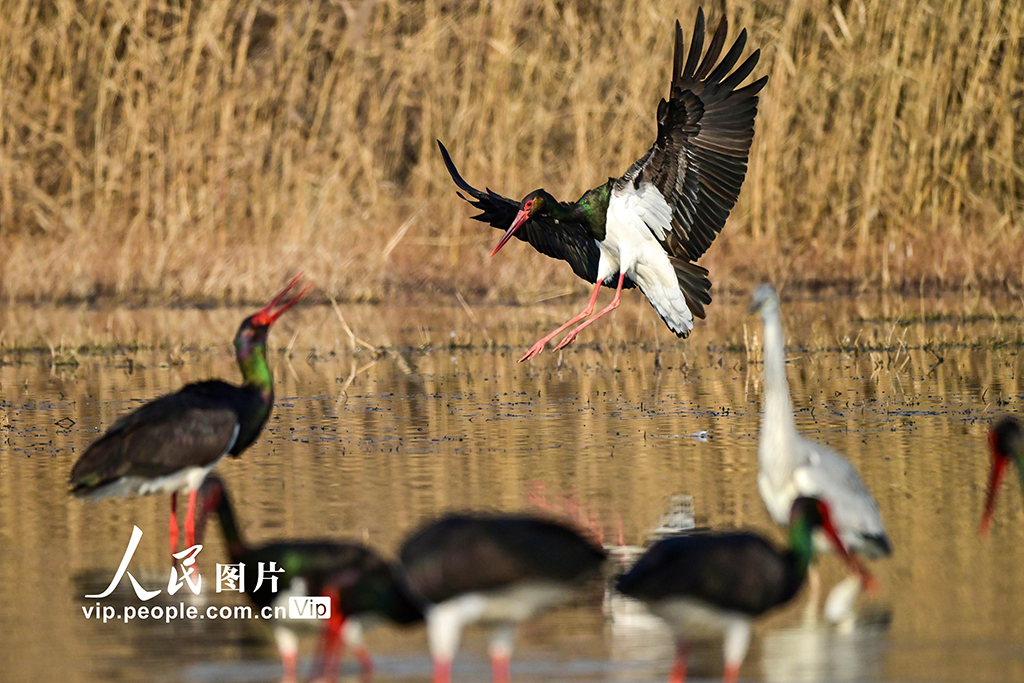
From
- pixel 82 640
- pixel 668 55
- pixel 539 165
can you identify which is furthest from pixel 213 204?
pixel 82 640

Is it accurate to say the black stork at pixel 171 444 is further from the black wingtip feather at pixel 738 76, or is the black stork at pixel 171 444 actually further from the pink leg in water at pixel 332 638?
the black wingtip feather at pixel 738 76

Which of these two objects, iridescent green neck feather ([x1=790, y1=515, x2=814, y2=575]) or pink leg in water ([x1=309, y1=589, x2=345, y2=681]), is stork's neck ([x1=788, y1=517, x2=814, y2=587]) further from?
pink leg in water ([x1=309, y1=589, x2=345, y2=681])

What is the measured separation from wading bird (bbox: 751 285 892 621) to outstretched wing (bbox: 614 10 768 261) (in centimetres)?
372

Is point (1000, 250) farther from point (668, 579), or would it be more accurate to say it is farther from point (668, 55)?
point (668, 579)

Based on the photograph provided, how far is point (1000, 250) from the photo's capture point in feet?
49.8

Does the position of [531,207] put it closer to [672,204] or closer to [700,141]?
[672,204]

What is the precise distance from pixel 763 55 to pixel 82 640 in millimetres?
12244

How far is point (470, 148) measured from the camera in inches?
633

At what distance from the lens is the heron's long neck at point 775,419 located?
5.32 metres

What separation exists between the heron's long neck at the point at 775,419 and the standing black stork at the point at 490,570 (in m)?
1.21

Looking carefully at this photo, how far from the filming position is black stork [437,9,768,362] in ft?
30.3

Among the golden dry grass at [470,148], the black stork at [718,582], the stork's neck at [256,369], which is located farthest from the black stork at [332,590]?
the golden dry grass at [470,148]

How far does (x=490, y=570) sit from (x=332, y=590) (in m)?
0.44

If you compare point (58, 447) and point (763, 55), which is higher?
point (763, 55)
